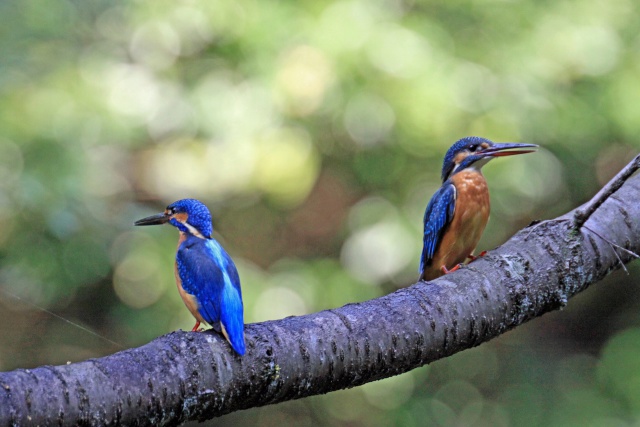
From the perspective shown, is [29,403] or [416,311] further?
[416,311]

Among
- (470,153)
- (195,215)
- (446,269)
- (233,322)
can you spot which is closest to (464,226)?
(446,269)

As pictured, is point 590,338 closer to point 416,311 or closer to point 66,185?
point 66,185

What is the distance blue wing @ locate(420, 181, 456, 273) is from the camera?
9.77 feet

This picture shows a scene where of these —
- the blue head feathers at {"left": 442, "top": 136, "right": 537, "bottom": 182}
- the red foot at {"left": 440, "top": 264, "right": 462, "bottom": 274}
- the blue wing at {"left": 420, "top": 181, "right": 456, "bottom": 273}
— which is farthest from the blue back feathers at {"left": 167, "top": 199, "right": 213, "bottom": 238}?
the blue head feathers at {"left": 442, "top": 136, "right": 537, "bottom": 182}

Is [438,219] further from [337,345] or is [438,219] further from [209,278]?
Result: [337,345]

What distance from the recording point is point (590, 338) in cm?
597

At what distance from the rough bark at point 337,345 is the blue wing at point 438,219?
71cm

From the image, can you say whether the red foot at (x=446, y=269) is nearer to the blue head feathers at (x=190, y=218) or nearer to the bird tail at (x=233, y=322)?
the bird tail at (x=233, y=322)

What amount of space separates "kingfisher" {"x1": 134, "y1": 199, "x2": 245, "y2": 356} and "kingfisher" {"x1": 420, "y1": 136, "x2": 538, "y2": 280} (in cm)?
98

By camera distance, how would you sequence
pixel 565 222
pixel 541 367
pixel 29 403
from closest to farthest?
1. pixel 29 403
2. pixel 565 222
3. pixel 541 367

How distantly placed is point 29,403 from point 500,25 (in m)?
4.28

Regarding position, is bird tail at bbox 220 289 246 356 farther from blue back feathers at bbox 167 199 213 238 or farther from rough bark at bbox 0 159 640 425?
blue back feathers at bbox 167 199 213 238

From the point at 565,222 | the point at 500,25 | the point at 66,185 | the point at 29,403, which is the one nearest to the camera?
the point at 29,403

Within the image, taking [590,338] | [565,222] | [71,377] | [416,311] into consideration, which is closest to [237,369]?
[71,377]
